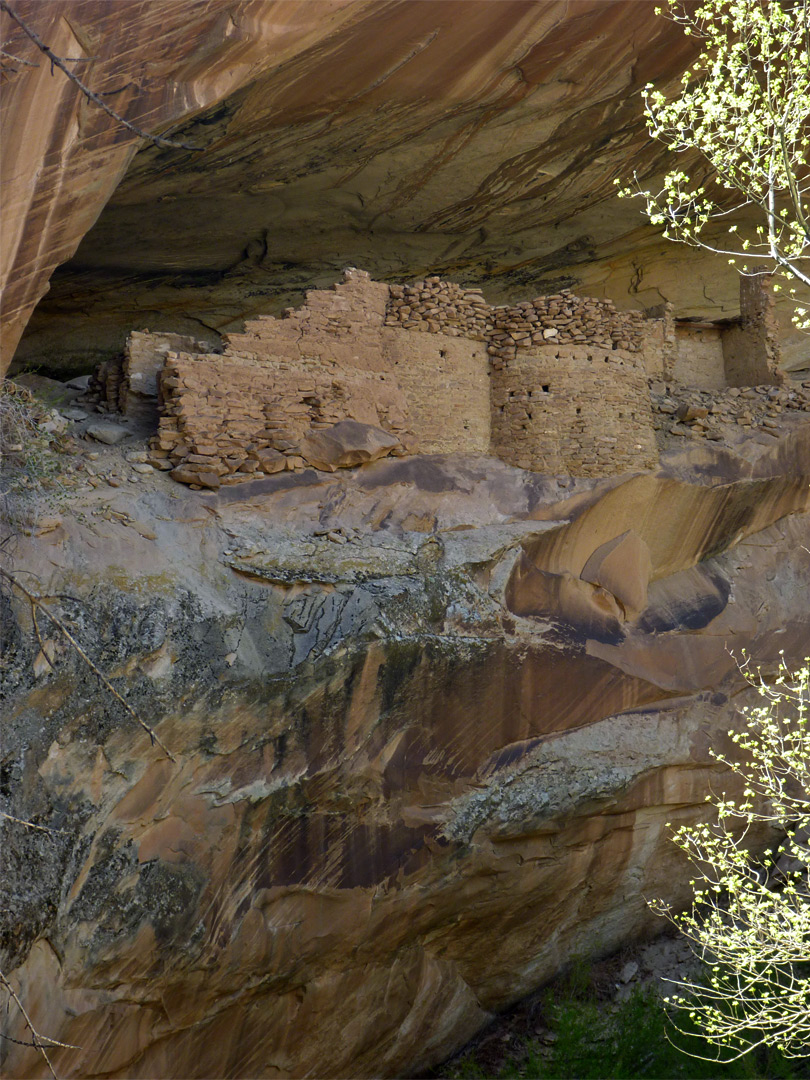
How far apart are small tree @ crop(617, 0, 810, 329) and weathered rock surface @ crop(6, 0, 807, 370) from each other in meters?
0.54

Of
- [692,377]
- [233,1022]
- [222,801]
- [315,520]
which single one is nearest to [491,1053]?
[233,1022]

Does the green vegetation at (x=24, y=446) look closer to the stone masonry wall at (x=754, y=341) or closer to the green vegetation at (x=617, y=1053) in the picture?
the green vegetation at (x=617, y=1053)

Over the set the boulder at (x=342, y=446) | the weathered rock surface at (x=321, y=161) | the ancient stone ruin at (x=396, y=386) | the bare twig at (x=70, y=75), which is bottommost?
the boulder at (x=342, y=446)

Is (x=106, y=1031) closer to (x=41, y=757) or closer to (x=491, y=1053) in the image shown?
(x=41, y=757)

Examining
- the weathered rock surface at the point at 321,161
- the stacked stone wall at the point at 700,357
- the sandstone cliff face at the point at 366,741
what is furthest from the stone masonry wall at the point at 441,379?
the stacked stone wall at the point at 700,357

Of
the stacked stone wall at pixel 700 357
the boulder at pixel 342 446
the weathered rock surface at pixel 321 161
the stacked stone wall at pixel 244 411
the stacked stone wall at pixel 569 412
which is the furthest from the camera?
the stacked stone wall at pixel 700 357

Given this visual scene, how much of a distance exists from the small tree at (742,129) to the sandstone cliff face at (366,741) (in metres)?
3.38

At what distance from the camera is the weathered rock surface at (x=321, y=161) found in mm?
7902

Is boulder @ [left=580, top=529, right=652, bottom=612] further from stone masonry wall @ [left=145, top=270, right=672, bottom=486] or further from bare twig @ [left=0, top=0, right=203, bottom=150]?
bare twig @ [left=0, top=0, right=203, bottom=150]

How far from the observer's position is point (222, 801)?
28.6 feet

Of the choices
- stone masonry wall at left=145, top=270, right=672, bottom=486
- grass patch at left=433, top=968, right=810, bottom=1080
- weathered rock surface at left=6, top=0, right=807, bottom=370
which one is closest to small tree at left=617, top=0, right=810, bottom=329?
weathered rock surface at left=6, top=0, right=807, bottom=370

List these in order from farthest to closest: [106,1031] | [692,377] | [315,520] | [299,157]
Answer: [692,377] < [299,157] < [315,520] < [106,1031]

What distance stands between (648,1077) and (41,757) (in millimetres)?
7007

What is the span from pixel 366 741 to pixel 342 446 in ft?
9.57
